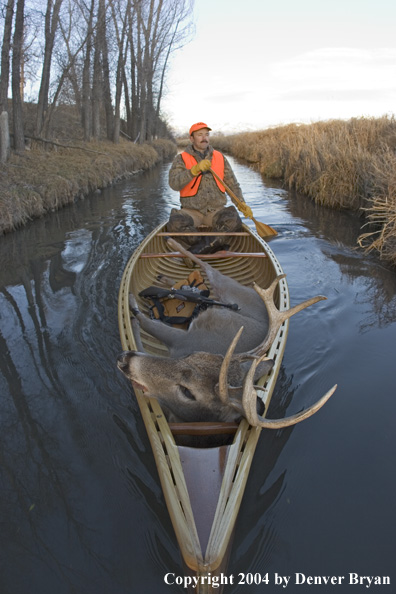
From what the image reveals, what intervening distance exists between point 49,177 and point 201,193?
23.9 feet

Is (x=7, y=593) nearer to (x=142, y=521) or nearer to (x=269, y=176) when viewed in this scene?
(x=142, y=521)

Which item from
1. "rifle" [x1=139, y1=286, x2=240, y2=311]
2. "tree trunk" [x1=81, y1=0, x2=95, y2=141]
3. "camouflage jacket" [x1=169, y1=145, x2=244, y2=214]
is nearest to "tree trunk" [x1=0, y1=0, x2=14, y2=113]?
"tree trunk" [x1=81, y1=0, x2=95, y2=141]

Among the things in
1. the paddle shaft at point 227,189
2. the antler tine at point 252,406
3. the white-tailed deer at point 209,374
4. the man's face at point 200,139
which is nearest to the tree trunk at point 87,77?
the man's face at point 200,139

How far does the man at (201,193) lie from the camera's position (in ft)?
23.3

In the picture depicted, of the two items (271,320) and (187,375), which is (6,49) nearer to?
(271,320)

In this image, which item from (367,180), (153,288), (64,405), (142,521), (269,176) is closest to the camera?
(142,521)

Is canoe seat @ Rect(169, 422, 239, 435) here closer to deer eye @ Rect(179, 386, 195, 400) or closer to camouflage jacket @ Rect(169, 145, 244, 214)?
deer eye @ Rect(179, 386, 195, 400)

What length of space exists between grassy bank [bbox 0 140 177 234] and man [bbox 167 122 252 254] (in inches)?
198

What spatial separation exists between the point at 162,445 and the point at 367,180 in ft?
31.7

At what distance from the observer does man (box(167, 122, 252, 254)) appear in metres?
7.09

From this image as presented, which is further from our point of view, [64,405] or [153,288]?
[153,288]

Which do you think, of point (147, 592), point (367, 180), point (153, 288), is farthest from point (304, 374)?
point (367, 180)

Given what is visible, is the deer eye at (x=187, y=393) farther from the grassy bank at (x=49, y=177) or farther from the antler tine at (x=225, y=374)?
the grassy bank at (x=49, y=177)

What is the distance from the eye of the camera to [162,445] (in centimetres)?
268
